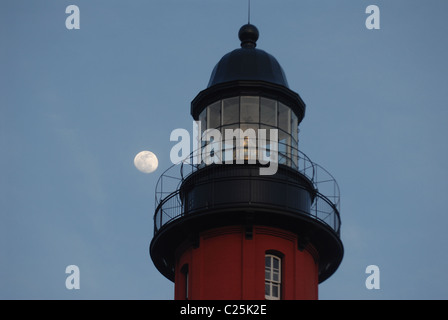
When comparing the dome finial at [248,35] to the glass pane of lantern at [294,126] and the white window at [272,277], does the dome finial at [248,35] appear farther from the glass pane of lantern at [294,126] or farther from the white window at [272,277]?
the white window at [272,277]

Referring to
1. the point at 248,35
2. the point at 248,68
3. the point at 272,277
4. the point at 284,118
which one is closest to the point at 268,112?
the point at 284,118

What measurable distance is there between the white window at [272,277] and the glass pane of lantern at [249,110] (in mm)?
4991

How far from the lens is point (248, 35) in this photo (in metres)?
46.0

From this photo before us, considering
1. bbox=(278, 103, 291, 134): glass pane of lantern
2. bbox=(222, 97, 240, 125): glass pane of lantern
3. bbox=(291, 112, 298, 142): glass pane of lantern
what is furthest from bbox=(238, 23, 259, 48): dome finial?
bbox=(291, 112, 298, 142): glass pane of lantern

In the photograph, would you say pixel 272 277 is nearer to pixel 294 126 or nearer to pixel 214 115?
pixel 294 126

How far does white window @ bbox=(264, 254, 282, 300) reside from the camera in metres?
40.9

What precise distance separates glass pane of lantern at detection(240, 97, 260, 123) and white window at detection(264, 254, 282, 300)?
4.99 m

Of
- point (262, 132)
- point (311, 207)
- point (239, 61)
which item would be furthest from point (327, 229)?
point (239, 61)

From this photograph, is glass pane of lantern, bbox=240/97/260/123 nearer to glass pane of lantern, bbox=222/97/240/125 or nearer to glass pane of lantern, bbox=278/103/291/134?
glass pane of lantern, bbox=222/97/240/125

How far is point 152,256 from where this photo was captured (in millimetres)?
43281

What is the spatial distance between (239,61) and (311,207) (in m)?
6.13

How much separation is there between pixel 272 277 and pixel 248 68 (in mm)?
7888

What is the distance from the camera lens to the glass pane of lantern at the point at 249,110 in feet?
142
